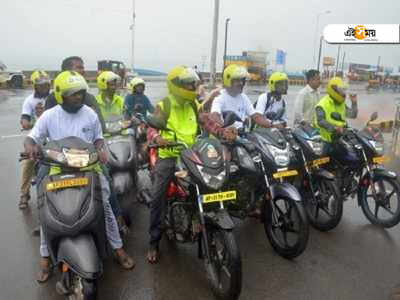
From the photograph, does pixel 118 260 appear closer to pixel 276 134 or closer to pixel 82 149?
pixel 82 149

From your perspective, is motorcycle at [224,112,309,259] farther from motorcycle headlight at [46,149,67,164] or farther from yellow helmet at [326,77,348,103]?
motorcycle headlight at [46,149,67,164]

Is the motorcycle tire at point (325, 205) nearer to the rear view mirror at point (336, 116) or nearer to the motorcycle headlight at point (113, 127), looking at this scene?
the rear view mirror at point (336, 116)

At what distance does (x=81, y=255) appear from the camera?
2.48m

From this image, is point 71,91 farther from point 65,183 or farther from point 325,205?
point 325,205

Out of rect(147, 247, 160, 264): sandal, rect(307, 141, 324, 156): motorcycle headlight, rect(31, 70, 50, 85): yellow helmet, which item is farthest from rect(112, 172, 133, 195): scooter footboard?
rect(307, 141, 324, 156): motorcycle headlight

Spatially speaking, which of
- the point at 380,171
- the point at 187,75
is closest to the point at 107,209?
the point at 187,75

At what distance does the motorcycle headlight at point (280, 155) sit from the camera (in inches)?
145

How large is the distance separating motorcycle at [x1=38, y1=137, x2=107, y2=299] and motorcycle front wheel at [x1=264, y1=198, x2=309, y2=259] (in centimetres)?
175

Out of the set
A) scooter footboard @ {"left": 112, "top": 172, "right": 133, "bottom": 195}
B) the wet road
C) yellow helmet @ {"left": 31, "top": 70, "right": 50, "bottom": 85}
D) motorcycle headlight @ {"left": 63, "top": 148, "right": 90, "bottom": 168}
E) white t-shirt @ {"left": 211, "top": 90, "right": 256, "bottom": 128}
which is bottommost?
the wet road

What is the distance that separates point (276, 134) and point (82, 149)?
6.68 ft

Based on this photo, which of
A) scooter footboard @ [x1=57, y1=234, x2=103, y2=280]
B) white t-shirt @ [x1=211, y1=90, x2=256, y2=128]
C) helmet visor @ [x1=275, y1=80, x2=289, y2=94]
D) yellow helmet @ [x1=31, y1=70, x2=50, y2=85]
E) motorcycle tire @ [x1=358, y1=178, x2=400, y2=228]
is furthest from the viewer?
helmet visor @ [x1=275, y1=80, x2=289, y2=94]

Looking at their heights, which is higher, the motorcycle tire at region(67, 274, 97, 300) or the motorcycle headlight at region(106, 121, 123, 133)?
the motorcycle headlight at region(106, 121, 123, 133)

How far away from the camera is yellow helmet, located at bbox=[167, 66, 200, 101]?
349 cm

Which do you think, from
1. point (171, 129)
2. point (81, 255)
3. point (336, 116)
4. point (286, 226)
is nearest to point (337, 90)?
point (336, 116)
